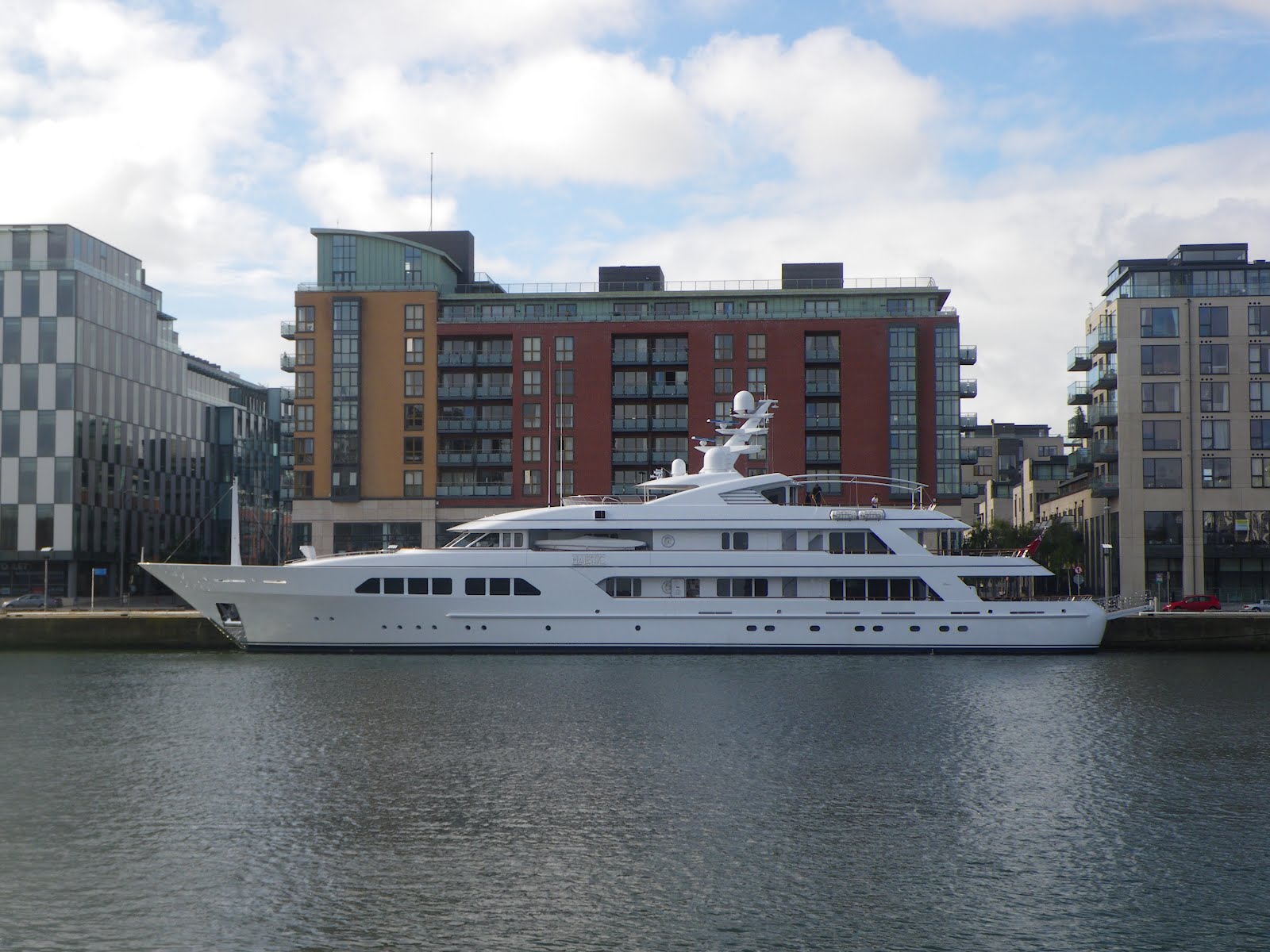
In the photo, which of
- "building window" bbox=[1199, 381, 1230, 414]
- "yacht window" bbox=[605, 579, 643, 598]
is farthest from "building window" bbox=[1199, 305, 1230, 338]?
"yacht window" bbox=[605, 579, 643, 598]

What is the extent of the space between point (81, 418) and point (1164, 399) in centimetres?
7055

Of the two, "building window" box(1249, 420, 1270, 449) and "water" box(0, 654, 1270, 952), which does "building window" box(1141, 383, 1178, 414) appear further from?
"water" box(0, 654, 1270, 952)

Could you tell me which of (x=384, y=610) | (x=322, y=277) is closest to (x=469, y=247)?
(x=322, y=277)

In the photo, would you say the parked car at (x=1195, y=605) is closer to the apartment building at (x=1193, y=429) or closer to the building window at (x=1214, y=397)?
the apartment building at (x=1193, y=429)

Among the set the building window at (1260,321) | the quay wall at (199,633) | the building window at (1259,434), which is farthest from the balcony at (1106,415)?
the quay wall at (199,633)

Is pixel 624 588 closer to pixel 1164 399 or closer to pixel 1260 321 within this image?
pixel 1164 399

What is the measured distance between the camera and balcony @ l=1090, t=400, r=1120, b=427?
87.8 metres

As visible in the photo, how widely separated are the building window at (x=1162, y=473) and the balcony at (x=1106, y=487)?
1912mm

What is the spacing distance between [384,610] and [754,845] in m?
29.5

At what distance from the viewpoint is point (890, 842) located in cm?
2320

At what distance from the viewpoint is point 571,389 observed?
297ft

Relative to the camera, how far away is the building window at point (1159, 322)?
84.0m

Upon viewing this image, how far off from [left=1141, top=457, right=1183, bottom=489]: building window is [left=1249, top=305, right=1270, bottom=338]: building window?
902cm

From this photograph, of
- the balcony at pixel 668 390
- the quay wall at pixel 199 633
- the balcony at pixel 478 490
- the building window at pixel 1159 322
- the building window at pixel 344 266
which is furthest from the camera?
the building window at pixel 344 266
